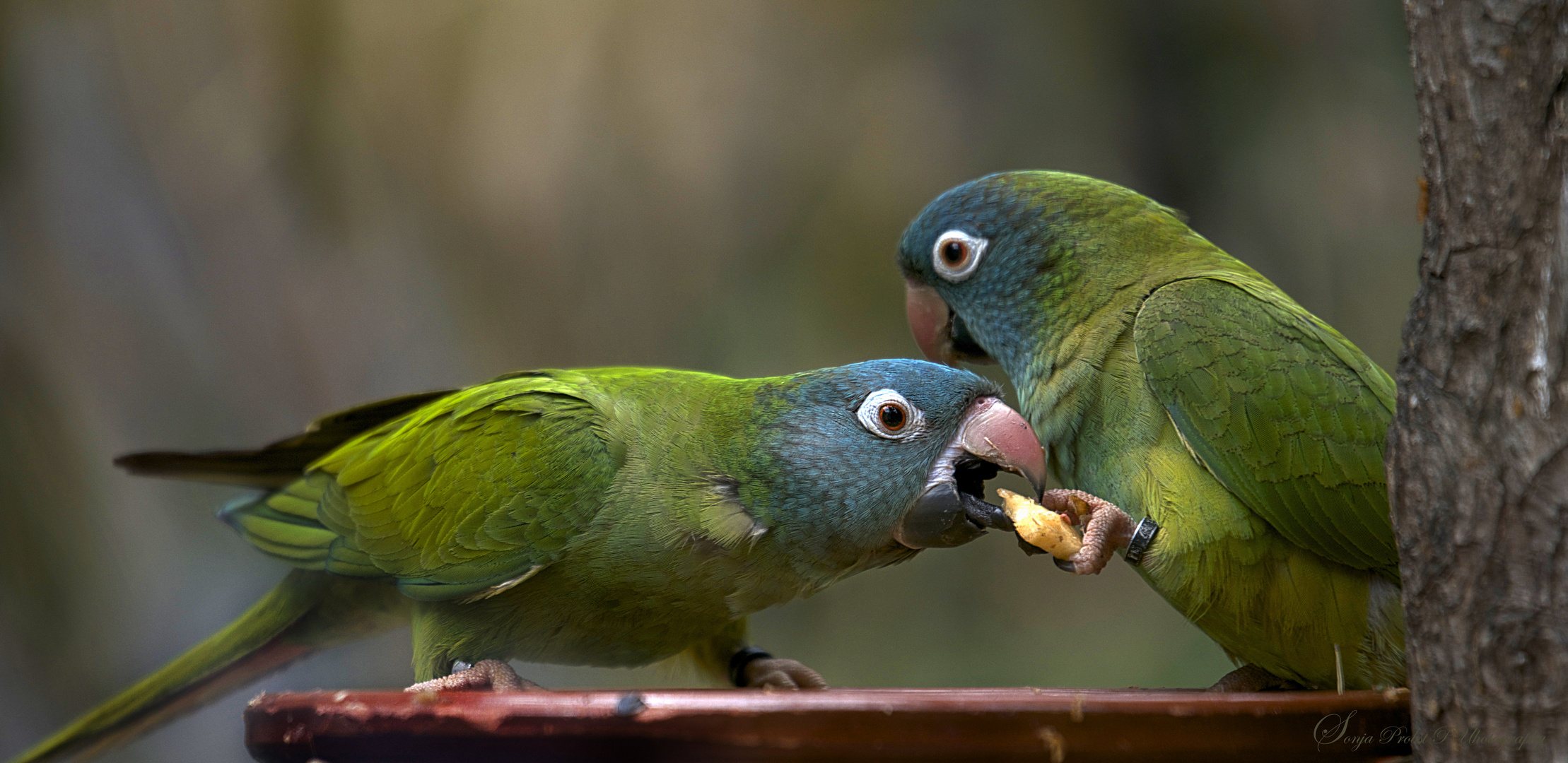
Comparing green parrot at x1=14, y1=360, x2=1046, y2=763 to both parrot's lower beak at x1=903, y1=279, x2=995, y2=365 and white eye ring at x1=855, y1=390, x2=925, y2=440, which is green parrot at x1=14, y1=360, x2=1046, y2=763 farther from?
parrot's lower beak at x1=903, y1=279, x2=995, y2=365

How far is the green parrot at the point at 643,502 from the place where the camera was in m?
2.14

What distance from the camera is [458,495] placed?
2.27 metres

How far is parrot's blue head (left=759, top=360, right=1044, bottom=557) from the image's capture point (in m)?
2.13

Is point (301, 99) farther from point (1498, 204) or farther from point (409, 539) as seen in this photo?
point (1498, 204)

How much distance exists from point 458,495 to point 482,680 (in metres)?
0.43

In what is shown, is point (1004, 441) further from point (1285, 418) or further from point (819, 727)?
point (819, 727)

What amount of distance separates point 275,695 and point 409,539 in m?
0.86

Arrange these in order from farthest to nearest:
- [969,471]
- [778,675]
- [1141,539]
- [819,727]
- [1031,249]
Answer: [778,675] < [1031,249] < [969,471] < [1141,539] < [819,727]

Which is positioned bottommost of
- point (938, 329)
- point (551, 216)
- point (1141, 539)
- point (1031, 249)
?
point (1141, 539)

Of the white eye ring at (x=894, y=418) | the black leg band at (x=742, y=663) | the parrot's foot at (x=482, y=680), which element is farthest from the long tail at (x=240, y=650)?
the white eye ring at (x=894, y=418)

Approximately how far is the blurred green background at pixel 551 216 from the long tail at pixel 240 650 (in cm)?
198

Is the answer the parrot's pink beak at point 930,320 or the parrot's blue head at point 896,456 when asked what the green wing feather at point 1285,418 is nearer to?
the parrot's blue head at point 896,456

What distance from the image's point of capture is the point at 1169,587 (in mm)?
1990

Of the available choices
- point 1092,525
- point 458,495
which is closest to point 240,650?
point 458,495
